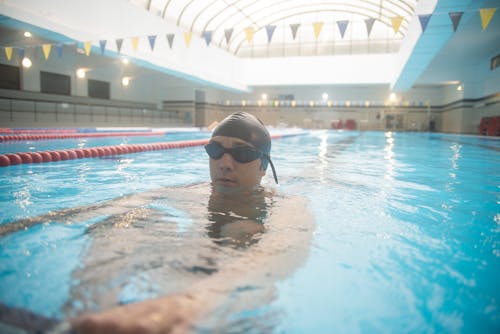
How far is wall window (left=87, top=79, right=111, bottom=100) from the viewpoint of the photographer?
2131cm

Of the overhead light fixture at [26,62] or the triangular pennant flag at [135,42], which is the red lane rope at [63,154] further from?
the overhead light fixture at [26,62]

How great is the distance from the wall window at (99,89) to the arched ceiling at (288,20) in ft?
21.8

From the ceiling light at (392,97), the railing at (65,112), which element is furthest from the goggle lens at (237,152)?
the ceiling light at (392,97)

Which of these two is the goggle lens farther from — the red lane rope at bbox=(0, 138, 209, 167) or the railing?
the railing

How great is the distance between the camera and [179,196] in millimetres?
3109

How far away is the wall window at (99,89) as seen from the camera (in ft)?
69.9

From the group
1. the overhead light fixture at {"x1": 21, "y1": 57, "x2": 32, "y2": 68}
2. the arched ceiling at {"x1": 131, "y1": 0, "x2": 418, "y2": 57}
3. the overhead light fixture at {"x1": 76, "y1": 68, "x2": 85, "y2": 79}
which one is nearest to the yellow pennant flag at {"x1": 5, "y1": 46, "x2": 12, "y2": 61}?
the overhead light fixture at {"x1": 21, "y1": 57, "x2": 32, "y2": 68}

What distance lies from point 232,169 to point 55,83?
1971 cm

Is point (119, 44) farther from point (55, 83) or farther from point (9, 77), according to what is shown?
point (55, 83)

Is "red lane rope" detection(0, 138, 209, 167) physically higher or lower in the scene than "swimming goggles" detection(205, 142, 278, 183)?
lower

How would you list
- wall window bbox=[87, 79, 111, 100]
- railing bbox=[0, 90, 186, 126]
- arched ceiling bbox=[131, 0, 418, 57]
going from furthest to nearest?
wall window bbox=[87, 79, 111, 100] → arched ceiling bbox=[131, 0, 418, 57] → railing bbox=[0, 90, 186, 126]

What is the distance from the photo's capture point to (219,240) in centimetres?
185

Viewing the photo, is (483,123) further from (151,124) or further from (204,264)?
(204,264)

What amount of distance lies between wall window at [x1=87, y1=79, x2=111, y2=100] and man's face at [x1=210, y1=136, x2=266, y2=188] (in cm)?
2128
